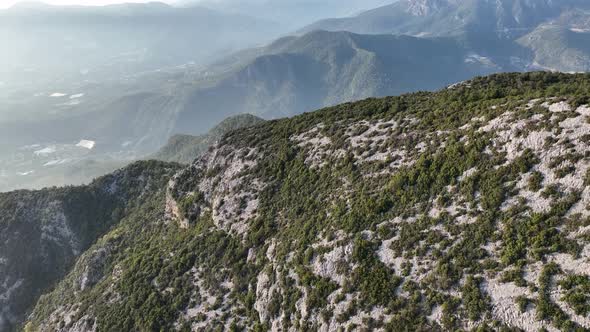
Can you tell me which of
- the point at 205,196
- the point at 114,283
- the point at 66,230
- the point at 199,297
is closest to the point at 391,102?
the point at 205,196

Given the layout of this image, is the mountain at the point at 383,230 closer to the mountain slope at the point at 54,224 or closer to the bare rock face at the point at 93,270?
the bare rock face at the point at 93,270

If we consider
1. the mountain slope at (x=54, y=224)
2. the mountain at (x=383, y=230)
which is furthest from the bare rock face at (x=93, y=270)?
the mountain slope at (x=54, y=224)

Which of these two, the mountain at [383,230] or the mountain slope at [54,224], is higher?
the mountain at [383,230]

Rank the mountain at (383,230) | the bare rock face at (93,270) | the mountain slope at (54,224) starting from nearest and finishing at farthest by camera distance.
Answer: the mountain at (383,230) < the bare rock face at (93,270) < the mountain slope at (54,224)

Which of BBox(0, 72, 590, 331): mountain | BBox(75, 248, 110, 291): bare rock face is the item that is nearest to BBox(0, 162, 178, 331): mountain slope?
BBox(75, 248, 110, 291): bare rock face

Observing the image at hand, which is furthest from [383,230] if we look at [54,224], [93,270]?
[54,224]

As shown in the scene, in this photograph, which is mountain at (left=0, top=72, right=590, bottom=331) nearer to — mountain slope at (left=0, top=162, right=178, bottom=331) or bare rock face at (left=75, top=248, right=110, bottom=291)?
bare rock face at (left=75, top=248, right=110, bottom=291)

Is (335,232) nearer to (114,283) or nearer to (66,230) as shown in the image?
(114,283)
